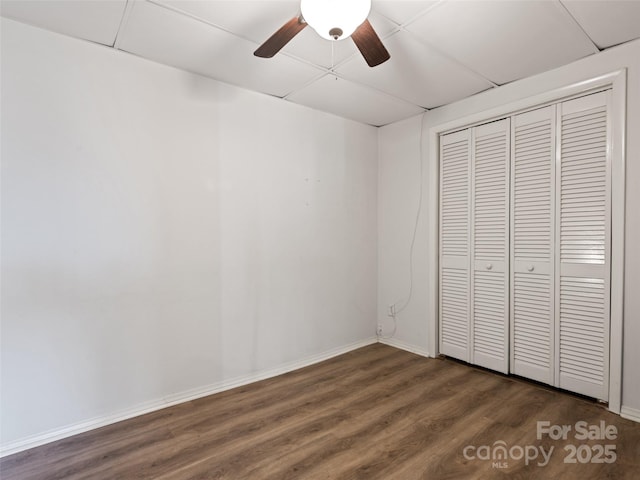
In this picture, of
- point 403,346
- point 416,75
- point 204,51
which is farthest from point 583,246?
point 204,51

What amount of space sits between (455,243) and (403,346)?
47.9 inches

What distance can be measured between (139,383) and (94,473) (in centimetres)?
59

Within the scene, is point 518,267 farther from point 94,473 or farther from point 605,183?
point 94,473

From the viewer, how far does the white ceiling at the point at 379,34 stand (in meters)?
1.79

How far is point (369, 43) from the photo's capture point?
1692mm

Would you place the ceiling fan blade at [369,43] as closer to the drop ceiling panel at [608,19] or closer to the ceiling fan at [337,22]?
the ceiling fan at [337,22]

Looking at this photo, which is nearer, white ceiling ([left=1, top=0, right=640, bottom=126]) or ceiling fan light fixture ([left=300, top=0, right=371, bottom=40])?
ceiling fan light fixture ([left=300, top=0, right=371, bottom=40])

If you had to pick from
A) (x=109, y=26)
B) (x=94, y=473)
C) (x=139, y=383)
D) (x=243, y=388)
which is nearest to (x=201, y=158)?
(x=109, y=26)

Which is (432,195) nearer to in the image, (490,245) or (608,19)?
(490,245)

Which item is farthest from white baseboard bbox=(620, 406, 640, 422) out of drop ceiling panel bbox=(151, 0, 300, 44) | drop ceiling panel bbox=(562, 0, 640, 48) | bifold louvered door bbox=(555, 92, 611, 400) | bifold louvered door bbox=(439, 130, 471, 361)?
drop ceiling panel bbox=(151, 0, 300, 44)

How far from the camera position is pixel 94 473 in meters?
1.70

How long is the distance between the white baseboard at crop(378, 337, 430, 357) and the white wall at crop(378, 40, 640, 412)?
3 centimetres

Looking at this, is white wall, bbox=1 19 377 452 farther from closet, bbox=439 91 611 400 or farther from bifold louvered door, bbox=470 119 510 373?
bifold louvered door, bbox=470 119 510 373

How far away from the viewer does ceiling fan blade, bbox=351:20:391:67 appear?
1.62 m
